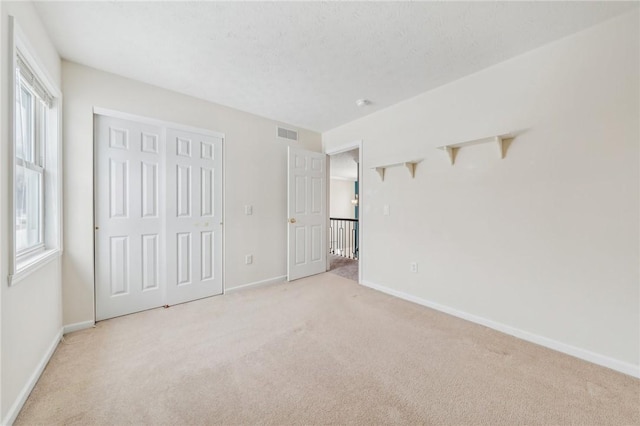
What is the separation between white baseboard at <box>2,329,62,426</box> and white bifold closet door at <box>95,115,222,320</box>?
1.87 ft

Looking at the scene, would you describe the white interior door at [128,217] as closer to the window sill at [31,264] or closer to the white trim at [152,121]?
the white trim at [152,121]

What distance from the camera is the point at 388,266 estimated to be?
10.6ft

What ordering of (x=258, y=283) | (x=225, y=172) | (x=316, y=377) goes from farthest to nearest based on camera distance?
(x=258, y=283), (x=225, y=172), (x=316, y=377)

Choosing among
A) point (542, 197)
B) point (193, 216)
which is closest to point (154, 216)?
point (193, 216)

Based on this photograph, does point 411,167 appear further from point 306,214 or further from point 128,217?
point 128,217

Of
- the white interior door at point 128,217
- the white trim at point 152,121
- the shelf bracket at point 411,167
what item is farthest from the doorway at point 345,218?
the white interior door at point 128,217

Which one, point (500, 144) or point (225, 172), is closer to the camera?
point (500, 144)

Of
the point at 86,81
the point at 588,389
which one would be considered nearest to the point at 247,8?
the point at 86,81

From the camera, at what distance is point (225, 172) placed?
3.16m

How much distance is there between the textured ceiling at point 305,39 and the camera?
1636 millimetres

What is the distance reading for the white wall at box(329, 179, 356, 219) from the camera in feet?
33.0

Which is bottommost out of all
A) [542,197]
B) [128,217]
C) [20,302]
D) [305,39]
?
[20,302]

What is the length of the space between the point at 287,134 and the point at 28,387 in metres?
3.46

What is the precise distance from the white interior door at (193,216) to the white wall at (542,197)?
2.41 metres
